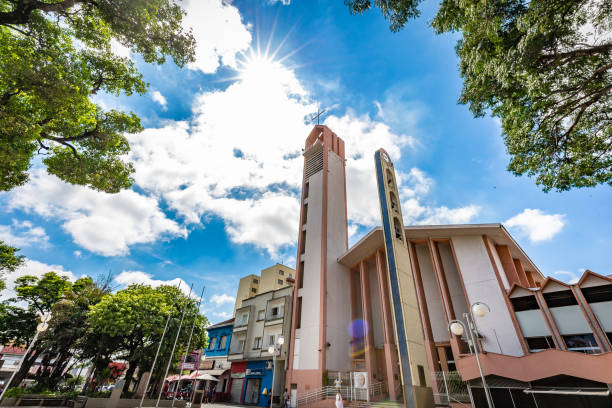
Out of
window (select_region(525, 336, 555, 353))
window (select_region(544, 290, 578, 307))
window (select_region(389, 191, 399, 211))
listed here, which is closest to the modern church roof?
window (select_region(389, 191, 399, 211))

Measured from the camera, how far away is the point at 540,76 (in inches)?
355

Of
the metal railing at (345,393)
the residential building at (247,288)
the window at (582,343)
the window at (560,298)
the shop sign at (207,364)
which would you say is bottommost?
the metal railing at (345,393)

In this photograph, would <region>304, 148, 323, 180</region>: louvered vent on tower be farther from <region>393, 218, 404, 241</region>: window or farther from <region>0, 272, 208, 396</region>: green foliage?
<region>0, 272, 208, 396</region>: green foliage

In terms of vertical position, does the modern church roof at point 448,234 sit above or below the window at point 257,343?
above

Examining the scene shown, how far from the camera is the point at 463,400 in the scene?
13953 millimetres

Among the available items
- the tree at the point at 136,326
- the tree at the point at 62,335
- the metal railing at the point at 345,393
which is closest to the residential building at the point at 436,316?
the metal railing at the point at 345,393

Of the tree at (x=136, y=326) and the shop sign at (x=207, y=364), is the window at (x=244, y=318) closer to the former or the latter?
the tree at (x=136, y=326)

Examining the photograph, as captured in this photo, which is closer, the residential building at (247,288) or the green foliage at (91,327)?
the green foliage at (91,327)

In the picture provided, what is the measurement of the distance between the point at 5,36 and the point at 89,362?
92.9ft

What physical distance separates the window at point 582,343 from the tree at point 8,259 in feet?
138

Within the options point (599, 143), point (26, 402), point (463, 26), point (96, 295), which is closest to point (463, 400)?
point (599, 143)

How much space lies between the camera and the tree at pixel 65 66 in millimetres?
8609

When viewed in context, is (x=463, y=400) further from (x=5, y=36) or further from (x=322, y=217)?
(x=5, y=36)

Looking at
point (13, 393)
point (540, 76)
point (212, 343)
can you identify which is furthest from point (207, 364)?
point (540, 76)
